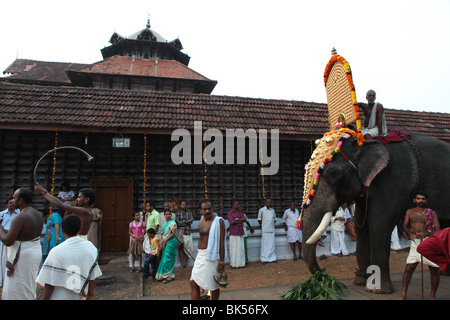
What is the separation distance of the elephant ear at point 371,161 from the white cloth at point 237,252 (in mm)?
4156

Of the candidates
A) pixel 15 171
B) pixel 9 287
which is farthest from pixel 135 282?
pixel 15 171

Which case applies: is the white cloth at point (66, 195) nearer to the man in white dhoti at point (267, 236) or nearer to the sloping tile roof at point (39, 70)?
the man in white dhoti at point (267, 236)

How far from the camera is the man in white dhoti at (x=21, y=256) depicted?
11.2 ft

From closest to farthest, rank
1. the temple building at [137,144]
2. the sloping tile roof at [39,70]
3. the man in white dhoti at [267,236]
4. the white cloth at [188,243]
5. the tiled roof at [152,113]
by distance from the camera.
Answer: the tiled roof at [152,113] → the white cloth at [188,243] → the temple building at [137,144] → the man in white dhoti at [267,236] → the sloping tile roof at [39,70]

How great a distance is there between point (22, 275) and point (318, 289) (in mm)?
4015

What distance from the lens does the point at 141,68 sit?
53.0 ft

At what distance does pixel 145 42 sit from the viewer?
1825 cm

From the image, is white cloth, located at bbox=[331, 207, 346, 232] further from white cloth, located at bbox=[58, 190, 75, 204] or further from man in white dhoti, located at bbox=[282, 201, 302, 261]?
white cloth, located at bbox=[58, 190, 75, 204]

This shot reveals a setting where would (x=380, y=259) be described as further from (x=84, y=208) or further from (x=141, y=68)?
(x=141, y=68)

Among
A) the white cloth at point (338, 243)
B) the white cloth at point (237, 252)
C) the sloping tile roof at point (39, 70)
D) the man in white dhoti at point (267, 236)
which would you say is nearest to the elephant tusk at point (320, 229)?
the white cloth at point (237, 252)

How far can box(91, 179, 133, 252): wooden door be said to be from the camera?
801 centimetres

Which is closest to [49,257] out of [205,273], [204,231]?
[205,273]
